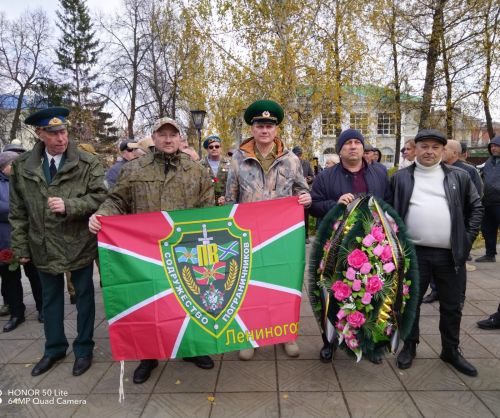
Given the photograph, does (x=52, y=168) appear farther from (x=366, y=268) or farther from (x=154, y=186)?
(x=366, y=268)

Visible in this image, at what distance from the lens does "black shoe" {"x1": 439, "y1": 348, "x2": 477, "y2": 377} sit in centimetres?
302

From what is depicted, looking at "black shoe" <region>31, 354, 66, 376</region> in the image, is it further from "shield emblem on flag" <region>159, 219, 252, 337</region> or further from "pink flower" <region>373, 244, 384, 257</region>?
"pink flower" <region>373, 244, 384, 257</region>

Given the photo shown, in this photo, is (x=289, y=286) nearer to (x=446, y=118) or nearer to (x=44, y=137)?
(x=44, y=137)

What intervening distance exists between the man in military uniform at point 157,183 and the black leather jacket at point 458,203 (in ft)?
5.97

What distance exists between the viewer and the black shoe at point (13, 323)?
4.21 metres

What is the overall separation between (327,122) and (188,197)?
11383 mm

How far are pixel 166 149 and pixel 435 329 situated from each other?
3360 mm

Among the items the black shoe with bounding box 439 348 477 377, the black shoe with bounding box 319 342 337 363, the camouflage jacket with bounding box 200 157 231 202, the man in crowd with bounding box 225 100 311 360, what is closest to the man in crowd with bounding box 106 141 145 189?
the camouflage jacket with bounding box 200 157 231 202

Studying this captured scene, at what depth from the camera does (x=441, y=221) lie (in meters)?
3.00

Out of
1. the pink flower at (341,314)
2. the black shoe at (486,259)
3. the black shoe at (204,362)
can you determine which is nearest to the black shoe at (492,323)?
the pink flower at (341,314)

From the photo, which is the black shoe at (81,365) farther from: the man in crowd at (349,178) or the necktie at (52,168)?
the man in crowd at (349,178)

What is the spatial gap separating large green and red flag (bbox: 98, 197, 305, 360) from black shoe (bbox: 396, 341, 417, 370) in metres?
1.01

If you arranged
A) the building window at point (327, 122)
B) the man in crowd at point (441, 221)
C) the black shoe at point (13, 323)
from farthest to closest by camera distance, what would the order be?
the building window at point (327, 122) < the black shoe at point (13, 323) < the man in crowd at point (441, 221)

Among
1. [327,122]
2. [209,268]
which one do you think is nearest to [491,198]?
[209,268]
